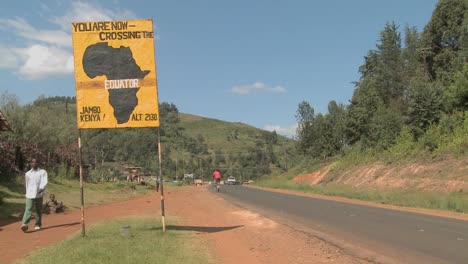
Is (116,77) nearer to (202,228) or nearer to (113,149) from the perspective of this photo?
(202,228)

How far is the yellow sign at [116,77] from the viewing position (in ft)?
40.4

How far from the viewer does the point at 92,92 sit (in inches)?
487

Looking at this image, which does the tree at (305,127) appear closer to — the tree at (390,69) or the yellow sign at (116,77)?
the tree at (390,69)

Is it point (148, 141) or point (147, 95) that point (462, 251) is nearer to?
point (147, 95)

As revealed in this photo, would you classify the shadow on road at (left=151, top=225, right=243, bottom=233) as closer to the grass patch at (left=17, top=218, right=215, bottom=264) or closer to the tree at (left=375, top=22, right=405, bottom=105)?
the grass patch at (left=17, top=218, right=215, bottom=264)

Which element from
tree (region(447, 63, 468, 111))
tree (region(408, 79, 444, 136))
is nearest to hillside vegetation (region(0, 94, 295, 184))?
tree (region(408, 79, 444, 136))

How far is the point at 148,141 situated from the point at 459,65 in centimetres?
8260

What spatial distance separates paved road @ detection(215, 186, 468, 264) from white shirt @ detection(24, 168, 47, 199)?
7396 mm

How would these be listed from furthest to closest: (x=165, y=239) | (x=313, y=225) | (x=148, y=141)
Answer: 1. (x=148, y=141)
2. (x=313, y=225)
3. (x=165, y=239)

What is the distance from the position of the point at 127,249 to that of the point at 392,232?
7.14 m

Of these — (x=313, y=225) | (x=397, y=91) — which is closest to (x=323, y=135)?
(x=397, y=91)

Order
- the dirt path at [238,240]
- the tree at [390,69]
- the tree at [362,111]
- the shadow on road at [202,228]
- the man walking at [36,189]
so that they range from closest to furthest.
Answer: the dirt path at [238,240]
the shadow on road at [202,228]
the man walking at [36,189]
the tree at [362,111]
the tree at [390,69]

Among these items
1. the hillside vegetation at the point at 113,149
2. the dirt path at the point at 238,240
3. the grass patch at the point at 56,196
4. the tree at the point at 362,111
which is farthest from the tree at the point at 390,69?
the dirt path at the point at 238,240

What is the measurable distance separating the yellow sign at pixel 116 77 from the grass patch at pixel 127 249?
267cm
